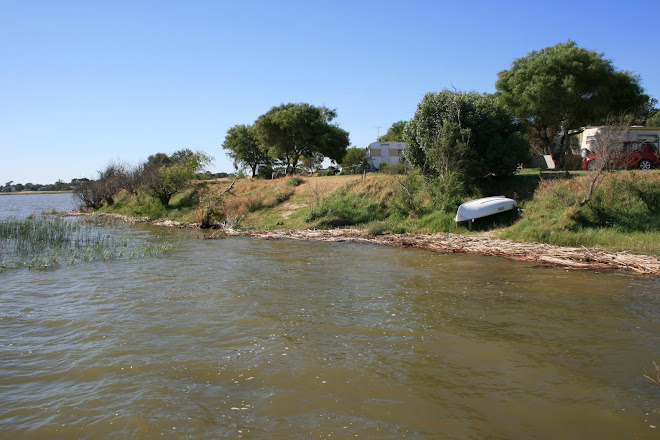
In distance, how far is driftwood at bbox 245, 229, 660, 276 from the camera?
1355 centimetres

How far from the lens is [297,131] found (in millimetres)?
44094

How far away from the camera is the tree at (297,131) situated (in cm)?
4294

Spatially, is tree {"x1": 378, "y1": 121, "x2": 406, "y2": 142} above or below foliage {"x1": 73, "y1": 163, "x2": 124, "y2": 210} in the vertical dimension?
above

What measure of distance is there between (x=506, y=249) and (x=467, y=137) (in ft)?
24.6

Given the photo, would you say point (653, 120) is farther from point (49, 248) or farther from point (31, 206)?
point (31, 206)

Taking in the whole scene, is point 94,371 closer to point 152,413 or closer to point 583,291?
point 152,413

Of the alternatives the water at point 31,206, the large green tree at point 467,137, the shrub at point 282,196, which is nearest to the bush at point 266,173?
the shrub at point 282,196

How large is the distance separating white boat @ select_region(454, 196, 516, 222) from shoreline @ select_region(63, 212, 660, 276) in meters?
0.98

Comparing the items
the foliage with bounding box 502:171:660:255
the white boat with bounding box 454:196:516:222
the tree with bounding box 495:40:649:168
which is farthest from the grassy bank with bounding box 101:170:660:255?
the tree with bounding box 495:40:649:168

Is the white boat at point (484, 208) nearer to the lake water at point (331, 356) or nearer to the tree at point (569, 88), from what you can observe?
the lake water at point (331, 356)

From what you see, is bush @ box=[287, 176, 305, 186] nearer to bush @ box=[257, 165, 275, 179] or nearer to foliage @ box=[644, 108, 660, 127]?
bush @ box=[257, 165, 275, 179]

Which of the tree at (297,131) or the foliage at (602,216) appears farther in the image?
the tree at (297,131)

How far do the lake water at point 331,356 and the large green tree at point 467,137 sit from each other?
970 cm

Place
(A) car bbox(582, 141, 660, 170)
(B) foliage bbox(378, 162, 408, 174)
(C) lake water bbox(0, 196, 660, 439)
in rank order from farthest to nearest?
1. (B) foliage bbox(378, 162, 408, 174)
2. (A) car bbox(582, 141, 660, 170)
3. (C) lake water bbox(0, 196, 660, 439)
